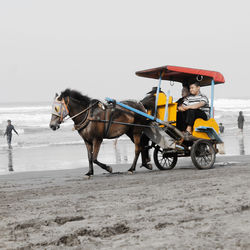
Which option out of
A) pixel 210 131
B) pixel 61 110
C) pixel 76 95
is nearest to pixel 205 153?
pixel 210 131

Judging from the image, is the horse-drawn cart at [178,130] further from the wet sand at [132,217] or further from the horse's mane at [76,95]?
the wet sand at [132,217]

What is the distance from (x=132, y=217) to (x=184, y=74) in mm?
6083

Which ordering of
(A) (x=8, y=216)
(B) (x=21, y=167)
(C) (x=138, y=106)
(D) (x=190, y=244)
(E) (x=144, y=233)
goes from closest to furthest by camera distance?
(D) (x=190, y=244)
(E) (x=144, y=233)
(A) (x=8, y=216)
(C) (x=138, y=106)
(B) (x=21, y=167)

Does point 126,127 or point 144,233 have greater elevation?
point 126,127

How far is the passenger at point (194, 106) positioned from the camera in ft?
31.5

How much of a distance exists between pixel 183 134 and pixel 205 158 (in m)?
0.81

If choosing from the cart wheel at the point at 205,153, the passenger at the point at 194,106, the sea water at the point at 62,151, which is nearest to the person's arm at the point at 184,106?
the passenger at the point at 194,106

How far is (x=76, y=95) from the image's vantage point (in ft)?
30.9

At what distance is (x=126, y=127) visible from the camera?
9.82 m

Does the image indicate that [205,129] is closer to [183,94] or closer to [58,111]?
[183,94]

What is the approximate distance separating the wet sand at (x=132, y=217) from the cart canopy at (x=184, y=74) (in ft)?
10.4

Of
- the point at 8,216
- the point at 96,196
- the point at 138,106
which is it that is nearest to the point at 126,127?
the point at 138,106

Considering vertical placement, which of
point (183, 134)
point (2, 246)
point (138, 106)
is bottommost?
point (2, 246)

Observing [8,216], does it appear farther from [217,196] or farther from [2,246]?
[217,196]
